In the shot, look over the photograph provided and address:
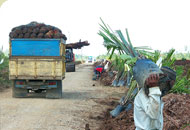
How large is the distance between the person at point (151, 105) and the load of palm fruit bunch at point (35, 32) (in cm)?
902

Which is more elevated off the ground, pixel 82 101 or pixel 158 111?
pixel 158 111

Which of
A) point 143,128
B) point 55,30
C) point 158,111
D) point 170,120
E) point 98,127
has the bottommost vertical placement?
point 98,127

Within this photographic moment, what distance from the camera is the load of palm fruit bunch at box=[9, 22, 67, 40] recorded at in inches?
466

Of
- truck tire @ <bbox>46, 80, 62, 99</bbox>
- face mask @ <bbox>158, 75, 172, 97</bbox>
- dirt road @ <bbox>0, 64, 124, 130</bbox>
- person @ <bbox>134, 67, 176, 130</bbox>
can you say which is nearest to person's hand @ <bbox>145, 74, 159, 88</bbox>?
person @ <bbox>134, 67, 176, 130</bbox>

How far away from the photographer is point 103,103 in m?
11.3

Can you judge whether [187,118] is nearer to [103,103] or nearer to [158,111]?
[158,111]

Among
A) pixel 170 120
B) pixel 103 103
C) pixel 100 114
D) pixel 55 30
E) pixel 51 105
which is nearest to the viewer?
pixel 170 120

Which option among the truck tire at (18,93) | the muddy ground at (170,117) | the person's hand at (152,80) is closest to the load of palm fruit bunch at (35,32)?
the truck tire at (18,93)

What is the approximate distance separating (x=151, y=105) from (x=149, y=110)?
0.07m

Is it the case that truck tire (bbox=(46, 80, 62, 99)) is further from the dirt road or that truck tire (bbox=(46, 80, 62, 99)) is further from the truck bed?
the dirt road

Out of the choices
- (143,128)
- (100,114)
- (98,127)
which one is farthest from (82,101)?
(143,128)

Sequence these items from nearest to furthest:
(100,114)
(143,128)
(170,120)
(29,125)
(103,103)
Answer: (143,128)
(170,120)
(29,125)
(100,114)
(103,103)

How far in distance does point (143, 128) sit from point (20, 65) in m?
9.35

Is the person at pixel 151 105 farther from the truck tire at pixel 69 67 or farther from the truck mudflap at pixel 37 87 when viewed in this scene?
the truck tire at pixel 69 67
